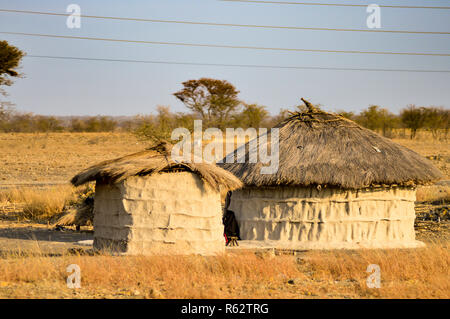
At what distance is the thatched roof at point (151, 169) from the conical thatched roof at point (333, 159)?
2.20m

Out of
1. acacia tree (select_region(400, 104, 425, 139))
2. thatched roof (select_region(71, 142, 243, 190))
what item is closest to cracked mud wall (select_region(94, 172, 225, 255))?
thatched roof (select_region(71, 142, 243, 190))

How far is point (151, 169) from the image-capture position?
8742 millimetres

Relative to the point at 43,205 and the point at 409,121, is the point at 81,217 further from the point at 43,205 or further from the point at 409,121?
the point at 409,121

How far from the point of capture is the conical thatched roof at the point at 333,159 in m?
11.1

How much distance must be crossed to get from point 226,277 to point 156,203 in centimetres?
186

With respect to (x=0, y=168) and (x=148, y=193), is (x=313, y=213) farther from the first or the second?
(x=0, y=168)

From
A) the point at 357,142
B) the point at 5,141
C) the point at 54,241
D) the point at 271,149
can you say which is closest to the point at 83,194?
the point at 54,241

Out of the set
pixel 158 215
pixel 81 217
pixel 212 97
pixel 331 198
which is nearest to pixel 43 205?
pixel 81 217

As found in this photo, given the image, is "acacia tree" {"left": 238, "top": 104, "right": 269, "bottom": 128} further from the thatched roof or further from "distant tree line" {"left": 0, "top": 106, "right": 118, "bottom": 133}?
the thatched roof

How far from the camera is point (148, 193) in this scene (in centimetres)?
880

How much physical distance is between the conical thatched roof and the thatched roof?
2.20m

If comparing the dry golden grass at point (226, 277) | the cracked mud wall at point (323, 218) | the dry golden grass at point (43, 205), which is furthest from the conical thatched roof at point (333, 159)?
the dry golden grass at point (43, 205)
